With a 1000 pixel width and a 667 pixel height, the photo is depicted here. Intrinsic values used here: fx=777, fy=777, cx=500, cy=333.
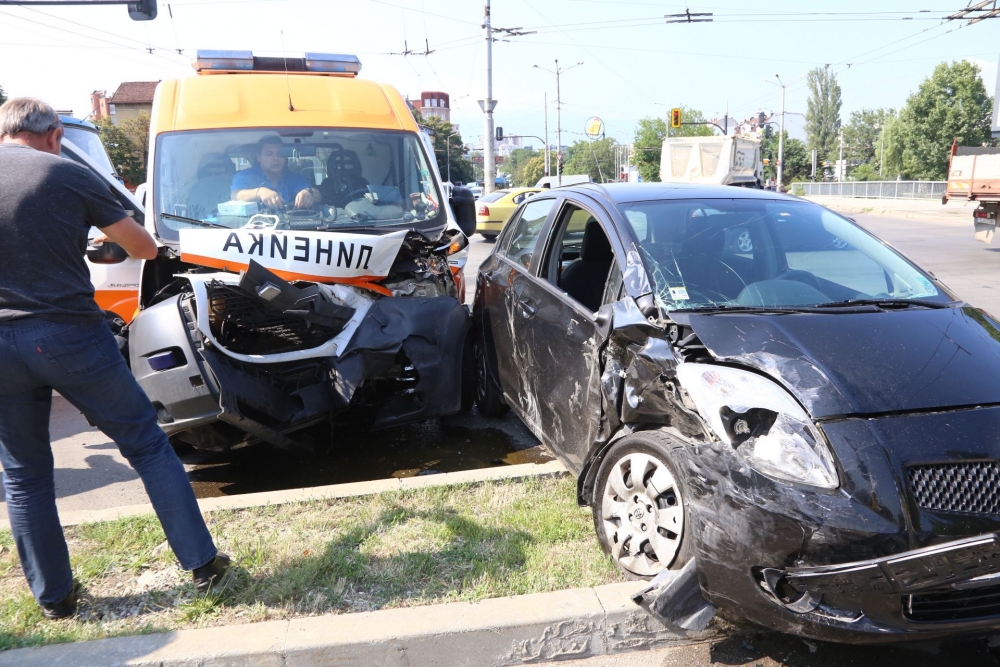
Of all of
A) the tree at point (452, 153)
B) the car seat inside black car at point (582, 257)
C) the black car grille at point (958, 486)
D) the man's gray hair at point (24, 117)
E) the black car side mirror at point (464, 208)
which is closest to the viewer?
the black car grille at point (958, 486)

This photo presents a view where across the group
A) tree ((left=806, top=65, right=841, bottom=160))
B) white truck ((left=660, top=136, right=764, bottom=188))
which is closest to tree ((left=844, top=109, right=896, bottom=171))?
tree ((left=806, top=65, right=841, bottom=160))

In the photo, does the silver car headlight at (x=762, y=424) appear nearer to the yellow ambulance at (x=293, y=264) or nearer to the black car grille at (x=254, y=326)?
the yellow ambulance at (x=293, y=264)

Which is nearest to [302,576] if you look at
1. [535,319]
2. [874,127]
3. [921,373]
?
[535,319]

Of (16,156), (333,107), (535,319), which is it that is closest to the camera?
(16,156)

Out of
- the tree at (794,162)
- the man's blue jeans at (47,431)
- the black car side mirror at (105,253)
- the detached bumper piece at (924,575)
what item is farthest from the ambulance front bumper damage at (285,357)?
the tree at (794,162)

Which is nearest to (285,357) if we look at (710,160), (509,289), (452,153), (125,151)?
(509,289)

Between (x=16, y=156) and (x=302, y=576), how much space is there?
6.29 ft

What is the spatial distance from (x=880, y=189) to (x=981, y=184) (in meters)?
39.2

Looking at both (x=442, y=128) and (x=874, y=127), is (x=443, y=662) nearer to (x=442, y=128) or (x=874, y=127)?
(x=442, y=128)

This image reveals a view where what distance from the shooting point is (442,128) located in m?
78.9

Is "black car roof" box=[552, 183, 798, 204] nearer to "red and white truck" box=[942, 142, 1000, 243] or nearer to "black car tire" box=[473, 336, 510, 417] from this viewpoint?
"black car tire" box=[473, 336, 510, 417]

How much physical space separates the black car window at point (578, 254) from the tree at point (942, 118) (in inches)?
2305

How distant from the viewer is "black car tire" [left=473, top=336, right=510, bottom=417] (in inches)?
209

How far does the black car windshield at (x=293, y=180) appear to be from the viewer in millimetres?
5391
